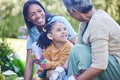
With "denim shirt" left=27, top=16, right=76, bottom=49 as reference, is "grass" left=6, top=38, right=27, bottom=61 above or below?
below

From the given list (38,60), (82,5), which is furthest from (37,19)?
(82,5)

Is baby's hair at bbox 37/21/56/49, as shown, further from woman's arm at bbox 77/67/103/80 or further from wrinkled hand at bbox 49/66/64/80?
woman's arm at bbox 77/67/103/80

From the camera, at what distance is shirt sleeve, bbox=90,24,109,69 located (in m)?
3.00

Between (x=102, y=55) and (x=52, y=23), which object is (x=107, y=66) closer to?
(x=102, y=55)

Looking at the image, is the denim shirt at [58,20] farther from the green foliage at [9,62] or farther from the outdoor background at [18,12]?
the outdoor background at [18,12]

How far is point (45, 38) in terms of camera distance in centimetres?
357

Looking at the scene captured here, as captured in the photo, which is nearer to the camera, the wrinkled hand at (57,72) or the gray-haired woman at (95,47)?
the gray-haired woman at (95,47)

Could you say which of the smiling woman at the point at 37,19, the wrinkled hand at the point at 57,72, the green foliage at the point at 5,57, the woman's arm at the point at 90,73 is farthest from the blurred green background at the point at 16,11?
the woman's arm at the point at 90,73

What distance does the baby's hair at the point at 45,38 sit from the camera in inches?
138

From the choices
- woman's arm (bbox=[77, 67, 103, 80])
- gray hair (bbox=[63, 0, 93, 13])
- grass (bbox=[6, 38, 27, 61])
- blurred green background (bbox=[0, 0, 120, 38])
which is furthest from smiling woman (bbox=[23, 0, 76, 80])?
blurred green background (bbox=[0, 0, 120, 38])

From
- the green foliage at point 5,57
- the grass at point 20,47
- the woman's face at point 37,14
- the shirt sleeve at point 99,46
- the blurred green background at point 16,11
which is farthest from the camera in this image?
the blurred green background at point 16,11

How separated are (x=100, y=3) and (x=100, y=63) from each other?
3.73 metres

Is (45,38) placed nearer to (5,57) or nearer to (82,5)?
(82,5)

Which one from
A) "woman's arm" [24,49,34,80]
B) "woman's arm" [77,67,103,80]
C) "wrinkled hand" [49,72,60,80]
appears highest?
"woman's arm" [77,67,103,80]
